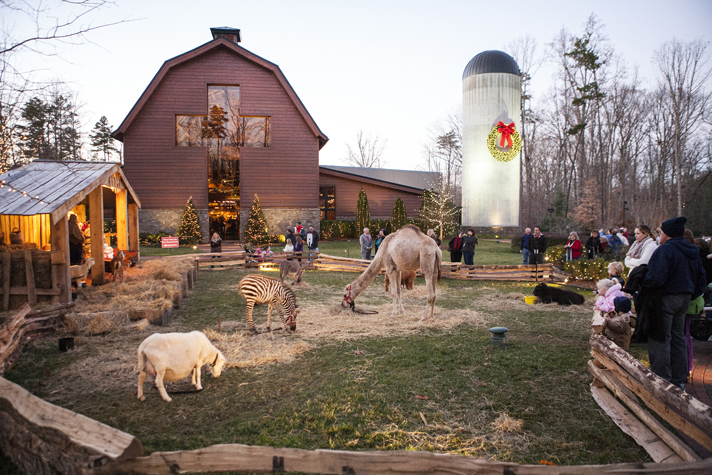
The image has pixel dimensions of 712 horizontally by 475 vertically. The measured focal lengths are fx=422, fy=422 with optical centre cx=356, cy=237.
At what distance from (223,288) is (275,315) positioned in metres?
4.38

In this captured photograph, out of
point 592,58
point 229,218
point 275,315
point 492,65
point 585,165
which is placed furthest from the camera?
point 585,165

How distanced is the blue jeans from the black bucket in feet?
26.6

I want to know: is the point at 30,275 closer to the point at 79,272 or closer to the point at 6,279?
the point at 6,279

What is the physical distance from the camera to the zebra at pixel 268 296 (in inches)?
307

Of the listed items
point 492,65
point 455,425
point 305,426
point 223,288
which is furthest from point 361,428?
point 492,65

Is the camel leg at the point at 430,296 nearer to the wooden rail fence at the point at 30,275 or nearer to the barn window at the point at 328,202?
the wooden rail fence at the point at 30,275

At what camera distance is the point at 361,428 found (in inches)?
169

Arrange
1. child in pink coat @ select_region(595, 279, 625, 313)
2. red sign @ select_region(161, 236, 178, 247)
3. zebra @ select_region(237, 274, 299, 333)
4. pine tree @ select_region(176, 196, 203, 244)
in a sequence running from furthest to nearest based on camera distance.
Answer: pine tree @ select_region(176, 196, 203, 244) → red sign @ select_region(161, 236, 178, 247) → zebra @ select_region(237, 274, 299, 333) → child in pink coat @ select_region(595, 279, 625, 313)

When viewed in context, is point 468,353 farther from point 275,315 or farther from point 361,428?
point 275,315

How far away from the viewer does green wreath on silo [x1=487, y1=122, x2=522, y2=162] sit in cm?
3488

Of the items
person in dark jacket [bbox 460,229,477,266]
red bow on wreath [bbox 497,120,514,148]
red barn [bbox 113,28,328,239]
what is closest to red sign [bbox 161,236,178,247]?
red barn [bbox 113,28,328,239]

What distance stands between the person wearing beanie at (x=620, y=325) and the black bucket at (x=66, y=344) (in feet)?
27.3

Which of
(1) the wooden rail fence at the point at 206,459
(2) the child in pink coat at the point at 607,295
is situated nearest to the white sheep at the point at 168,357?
(1) the wooden rail fence at the point at 206,459

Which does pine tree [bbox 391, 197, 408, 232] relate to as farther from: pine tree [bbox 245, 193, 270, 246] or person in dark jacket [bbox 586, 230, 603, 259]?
person in dark jacket [bbox 586, 230, 603, 259]
